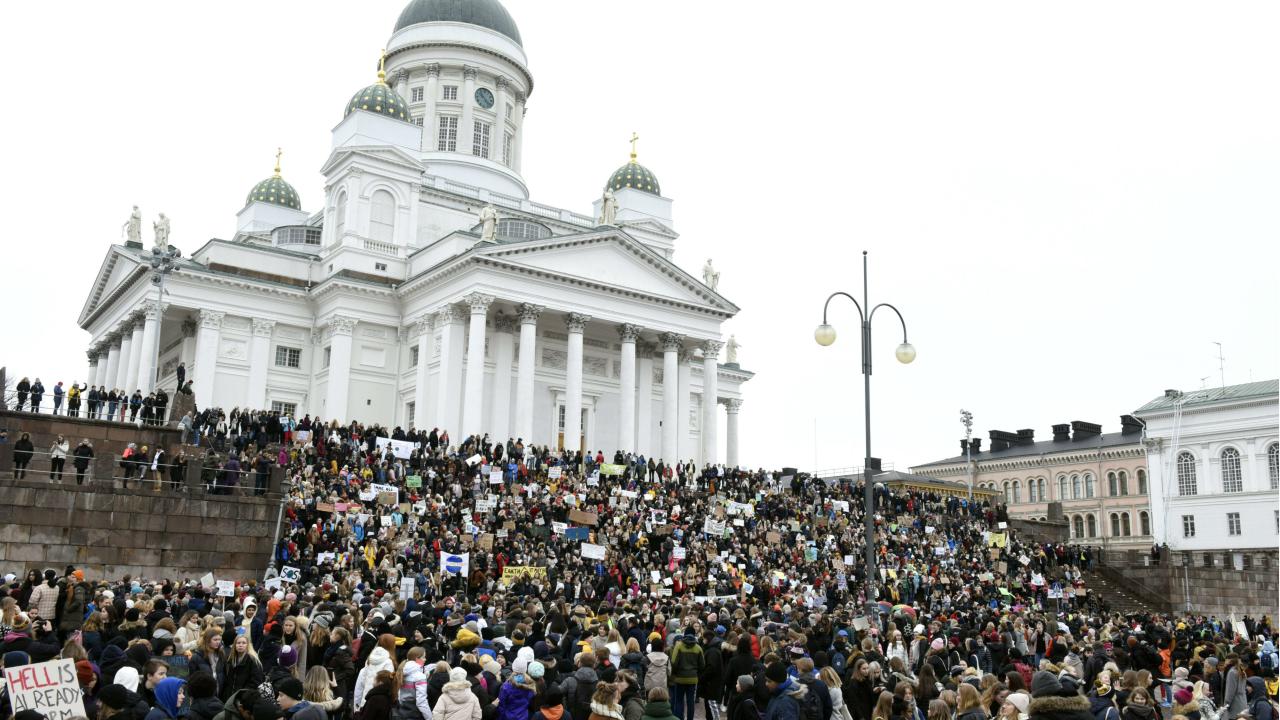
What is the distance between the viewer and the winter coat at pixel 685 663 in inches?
594

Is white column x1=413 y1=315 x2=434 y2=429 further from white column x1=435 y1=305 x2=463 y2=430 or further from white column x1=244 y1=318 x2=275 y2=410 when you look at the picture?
white column x1=244 y1=318 x2=275 y2=410

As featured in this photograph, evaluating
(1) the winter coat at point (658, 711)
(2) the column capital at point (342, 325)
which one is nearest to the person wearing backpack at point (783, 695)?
(1) the winter coat at point (658, 711)

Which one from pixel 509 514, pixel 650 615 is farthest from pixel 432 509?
pixel 650 615

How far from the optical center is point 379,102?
5625 cm

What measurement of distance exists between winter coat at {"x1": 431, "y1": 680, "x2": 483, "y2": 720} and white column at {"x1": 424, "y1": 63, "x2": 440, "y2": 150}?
57.0 metres

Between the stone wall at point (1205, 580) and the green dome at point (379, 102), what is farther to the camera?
the green dome at point (379, 102)

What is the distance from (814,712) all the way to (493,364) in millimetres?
40351

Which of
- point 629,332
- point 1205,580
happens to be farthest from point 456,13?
point 1205,580

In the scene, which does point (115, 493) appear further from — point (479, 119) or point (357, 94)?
point (479, 119)

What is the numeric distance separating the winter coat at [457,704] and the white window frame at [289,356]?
150 ft

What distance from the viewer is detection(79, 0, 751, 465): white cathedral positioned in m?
49.9

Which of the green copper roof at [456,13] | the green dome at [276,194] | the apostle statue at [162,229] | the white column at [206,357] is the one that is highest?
the green copper roof at [456,13]

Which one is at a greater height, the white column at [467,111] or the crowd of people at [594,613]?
the white column at [467,111]

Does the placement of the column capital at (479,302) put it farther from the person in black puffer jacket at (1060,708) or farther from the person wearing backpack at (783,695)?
the person in black puffer jacket at (1060,708)
